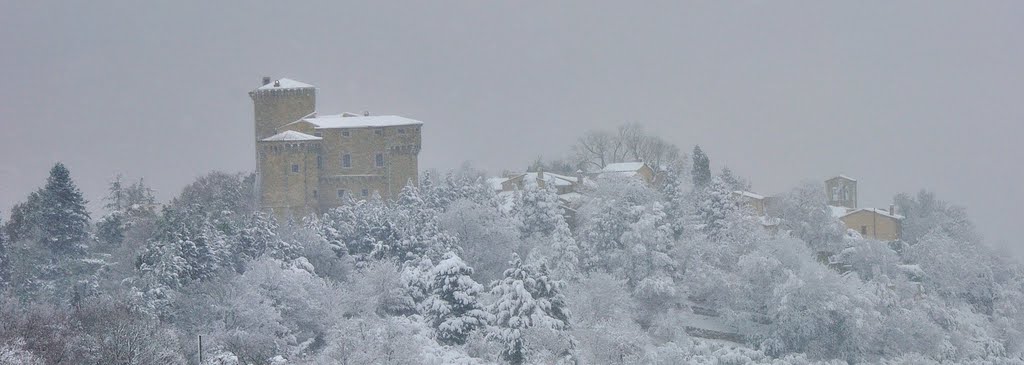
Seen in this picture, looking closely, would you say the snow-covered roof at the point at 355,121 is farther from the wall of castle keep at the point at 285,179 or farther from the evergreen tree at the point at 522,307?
the evergreen tree at the point at 522,307

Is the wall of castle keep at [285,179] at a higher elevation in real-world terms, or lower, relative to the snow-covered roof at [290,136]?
lower

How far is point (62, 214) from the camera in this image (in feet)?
160

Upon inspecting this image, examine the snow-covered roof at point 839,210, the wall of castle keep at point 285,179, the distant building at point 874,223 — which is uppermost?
the wall of castle keep at point 285,179

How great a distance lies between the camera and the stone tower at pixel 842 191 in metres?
83.5

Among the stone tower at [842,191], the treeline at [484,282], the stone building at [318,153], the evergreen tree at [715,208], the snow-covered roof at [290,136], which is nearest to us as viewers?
the treeline at [484,282]

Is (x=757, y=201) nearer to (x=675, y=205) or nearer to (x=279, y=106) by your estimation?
(x=675, y=205)

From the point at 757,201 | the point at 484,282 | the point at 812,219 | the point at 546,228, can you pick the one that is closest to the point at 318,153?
the point at 546,228

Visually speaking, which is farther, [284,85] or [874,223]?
[874,223]

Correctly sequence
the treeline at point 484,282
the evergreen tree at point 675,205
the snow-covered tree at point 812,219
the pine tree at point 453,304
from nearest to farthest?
the treeline at point 484,282 < the pine tree at point 453,304 < the evergreen tree at point 675,205 < the snow-covered tree at point 812,219

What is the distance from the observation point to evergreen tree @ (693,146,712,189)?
66.1 meters

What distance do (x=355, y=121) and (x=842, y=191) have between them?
32992 millimetres

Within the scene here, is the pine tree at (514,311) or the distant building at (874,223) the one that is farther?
the distant building at (874,223)

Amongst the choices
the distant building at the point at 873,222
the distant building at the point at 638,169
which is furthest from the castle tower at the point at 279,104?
the distant building at the point at 873,222

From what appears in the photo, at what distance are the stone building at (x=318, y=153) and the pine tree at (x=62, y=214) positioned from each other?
12.8 m
